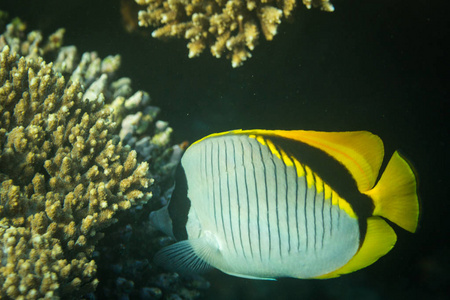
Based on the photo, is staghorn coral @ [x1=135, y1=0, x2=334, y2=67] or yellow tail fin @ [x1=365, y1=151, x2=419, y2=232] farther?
staghorn coral @ [x1=135, y1=0, x2=334, y2=67]

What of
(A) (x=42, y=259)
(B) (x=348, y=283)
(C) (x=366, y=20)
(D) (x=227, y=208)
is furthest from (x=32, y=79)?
(B) (x=348, y=283)

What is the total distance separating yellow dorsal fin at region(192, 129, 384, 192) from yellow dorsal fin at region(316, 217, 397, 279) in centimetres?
20

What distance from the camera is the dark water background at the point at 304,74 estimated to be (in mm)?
2201

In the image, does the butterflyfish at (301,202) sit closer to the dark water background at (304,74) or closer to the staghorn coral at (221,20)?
the staghorn coral at (221,20)

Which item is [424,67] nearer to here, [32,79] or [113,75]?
[113,75]

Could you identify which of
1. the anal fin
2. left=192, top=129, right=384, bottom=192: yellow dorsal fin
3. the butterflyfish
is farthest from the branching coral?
A: left=192, top=129, right=384, bottom=192: yellow dorsal fin

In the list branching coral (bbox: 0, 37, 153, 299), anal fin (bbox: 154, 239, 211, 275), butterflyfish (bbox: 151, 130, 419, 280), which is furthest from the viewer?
anal fin (bbox: 154, 239, 211, 275)

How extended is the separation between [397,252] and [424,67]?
197cm

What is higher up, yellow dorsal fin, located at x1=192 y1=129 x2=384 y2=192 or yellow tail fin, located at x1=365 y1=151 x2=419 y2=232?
yellow dorsal fin, located at x1=192 y1=129 x2=384 y2=192

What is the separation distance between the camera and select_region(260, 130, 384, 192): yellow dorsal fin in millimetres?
1551

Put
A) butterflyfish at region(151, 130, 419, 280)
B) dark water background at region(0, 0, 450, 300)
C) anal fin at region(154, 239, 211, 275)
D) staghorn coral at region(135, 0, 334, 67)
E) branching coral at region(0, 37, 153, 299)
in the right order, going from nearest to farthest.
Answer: branching coral at region(0, 37, 153, 299)
butterflyfish at region(151, 130, 419, 280)
anal fin at region(154, 239, 211, 275)
staghorn coral at region(135, 0, 334, 67)
dark water background at region(0, 0, 450, 300)

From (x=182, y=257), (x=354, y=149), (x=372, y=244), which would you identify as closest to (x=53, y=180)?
(x=182, y=257)

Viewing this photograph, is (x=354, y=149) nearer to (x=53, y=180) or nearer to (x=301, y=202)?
(x=301, y=202)

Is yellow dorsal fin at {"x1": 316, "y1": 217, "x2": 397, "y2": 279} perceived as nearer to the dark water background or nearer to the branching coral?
the dark water background
